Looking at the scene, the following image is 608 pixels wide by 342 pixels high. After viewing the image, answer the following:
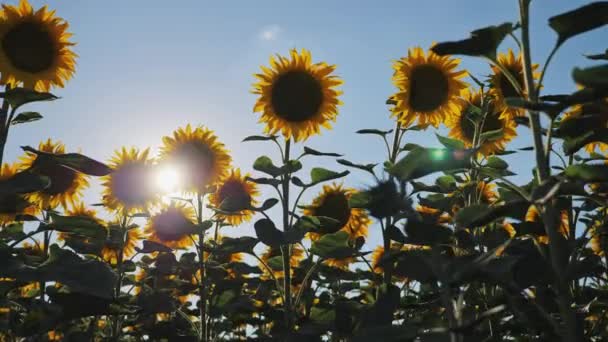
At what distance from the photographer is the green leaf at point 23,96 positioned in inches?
125

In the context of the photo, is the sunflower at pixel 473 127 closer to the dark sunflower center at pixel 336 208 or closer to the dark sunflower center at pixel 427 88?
the dark sunflower center at pixel 427 88

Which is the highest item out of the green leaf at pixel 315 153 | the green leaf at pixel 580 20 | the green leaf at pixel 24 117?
the green leaf at pixel 315 153

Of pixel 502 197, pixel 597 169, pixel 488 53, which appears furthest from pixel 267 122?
pixel 597 169

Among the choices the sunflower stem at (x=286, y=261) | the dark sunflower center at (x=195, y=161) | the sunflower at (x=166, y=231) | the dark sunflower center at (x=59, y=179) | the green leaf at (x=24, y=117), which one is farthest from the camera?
the sunflower at (x=166, y=231)

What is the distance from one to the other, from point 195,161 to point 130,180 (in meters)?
0.96

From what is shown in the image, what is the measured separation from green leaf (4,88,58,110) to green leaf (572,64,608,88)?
2.70 meters

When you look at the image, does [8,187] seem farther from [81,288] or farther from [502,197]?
[502,197]

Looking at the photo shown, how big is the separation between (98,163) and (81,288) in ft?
2.54

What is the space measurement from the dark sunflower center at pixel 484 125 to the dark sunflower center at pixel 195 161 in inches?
111

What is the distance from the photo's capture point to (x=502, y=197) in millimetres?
2762

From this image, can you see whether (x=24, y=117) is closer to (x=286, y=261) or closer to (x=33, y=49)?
(x=33, y=49)

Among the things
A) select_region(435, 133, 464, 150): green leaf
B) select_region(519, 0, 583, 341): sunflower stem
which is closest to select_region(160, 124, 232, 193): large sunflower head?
select_region(435, 133, 464, 150): green leaf

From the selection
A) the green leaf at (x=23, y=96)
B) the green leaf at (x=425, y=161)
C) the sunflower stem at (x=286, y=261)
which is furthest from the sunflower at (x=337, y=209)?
the green leaf at (x=425, y=161)

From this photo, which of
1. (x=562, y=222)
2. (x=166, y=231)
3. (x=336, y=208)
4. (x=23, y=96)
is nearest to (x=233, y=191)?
(x=166, y=231)
